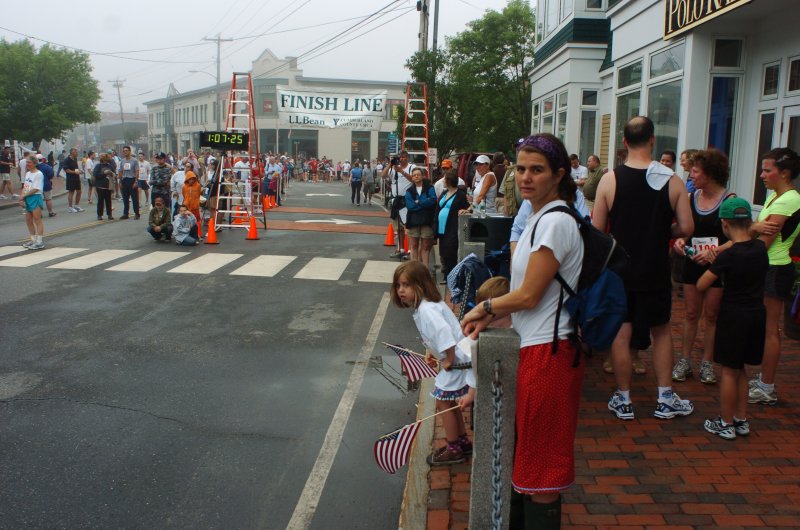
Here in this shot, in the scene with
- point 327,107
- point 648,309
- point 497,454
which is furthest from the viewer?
point 327,107

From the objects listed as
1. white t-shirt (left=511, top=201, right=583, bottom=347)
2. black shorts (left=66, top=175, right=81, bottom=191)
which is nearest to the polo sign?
white t-shirt (left=511, top=201, right=583, bottom=347)

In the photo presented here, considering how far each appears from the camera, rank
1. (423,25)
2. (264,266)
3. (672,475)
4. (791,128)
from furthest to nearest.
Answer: (423,25)
(264,266)
(791,128)
(672,475)

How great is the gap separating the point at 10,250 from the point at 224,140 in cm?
534

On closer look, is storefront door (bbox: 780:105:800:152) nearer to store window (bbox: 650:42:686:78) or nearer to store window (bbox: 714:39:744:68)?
store window (bbox: 714:39:744:68)

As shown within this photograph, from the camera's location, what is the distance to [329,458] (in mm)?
4805

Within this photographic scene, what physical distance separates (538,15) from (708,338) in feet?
54.3

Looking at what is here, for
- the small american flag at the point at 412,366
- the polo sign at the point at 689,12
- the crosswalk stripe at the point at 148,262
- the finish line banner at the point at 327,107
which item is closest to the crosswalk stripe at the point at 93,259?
the crosswalk stripe at the point at 148,262

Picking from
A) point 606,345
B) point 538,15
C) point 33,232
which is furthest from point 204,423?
point 538,15

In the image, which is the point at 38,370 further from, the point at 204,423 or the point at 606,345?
the point at 606,345

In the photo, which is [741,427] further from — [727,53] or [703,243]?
[727,53]

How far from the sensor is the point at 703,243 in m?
5.24

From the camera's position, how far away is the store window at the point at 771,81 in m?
8.89

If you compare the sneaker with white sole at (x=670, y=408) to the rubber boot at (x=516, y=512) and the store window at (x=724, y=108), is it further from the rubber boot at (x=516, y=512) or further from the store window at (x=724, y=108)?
the store window at (x=724, y=108)

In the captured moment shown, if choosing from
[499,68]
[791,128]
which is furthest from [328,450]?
[499,68]
